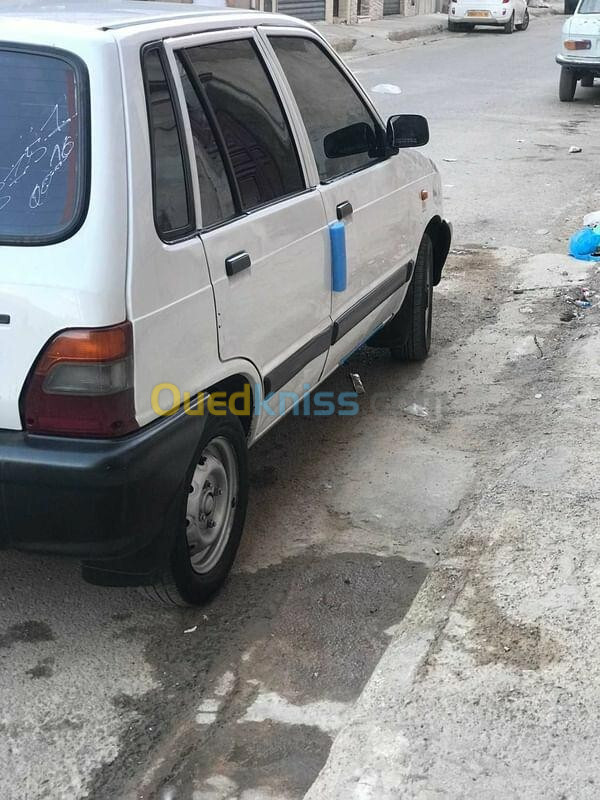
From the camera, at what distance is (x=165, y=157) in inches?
120

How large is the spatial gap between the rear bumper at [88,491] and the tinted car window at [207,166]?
2.43 ft

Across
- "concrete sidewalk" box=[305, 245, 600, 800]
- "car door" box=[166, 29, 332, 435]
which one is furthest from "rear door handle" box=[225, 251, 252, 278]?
"concrete sidewalk" box=[305, 245, 600, 800]

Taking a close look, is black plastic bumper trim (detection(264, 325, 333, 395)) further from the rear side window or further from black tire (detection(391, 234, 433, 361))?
black tire (detection(391, 234, 433, 361))

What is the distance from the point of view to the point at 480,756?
2.70 m

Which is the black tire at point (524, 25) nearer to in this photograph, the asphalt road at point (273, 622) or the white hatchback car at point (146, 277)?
the asphalt road at point (273, 622)

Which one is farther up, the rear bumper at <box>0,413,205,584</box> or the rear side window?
the rear side window

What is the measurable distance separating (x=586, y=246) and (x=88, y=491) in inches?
235

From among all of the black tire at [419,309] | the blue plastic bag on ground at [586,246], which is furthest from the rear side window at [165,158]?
the blue plastic bag on ground at [586,246]

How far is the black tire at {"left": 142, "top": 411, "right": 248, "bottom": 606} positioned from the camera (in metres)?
3.23

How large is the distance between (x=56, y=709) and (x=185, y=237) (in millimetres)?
1444

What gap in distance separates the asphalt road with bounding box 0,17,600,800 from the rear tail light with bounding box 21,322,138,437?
0.84 metres

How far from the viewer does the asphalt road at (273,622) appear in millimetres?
2809

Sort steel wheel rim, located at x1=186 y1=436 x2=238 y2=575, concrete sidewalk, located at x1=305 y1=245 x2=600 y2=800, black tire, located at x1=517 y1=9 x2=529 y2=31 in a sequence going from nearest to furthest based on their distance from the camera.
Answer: concrete sidewalk, located at x1=305 y1=245 x2=600 y2=800 → steel wheel rim, located at x1=186 y1=436 x2=238 y2=575 → black tire, located at x1=517 y1=9 x2=529 y2=31

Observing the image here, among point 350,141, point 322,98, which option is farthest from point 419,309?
point 322,98
